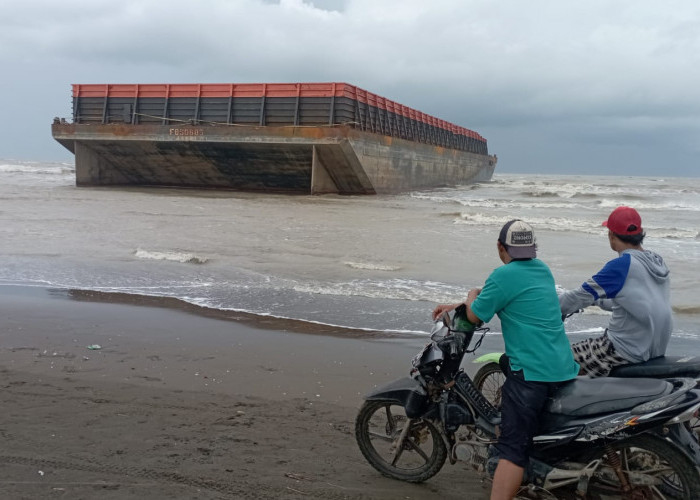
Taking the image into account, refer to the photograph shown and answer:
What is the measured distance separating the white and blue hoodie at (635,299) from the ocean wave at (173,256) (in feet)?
26.7

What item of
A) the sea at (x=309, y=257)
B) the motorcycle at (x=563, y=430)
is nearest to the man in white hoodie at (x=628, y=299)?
the motorcycle at (x=563, y=430)

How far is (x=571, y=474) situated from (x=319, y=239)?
10.9 meters

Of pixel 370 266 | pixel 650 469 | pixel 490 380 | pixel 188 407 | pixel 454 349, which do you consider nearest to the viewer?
pixel 650 469

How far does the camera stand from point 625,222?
3.15 metres

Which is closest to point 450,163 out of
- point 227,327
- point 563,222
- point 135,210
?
point 563,222

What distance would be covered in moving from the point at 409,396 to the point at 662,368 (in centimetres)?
131

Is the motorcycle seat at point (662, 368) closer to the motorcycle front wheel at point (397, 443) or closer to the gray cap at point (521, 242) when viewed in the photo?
the gray cap at point (521, 242)

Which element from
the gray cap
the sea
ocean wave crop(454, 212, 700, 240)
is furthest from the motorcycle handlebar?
ocean wave crop(454, 212, 700, 240)

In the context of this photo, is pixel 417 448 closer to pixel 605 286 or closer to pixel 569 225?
pixel 605 286

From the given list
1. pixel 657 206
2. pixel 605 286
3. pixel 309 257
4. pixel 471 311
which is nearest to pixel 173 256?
pixel 309 257

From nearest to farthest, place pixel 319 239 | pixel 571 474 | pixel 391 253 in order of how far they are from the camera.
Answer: pixel 571 474 < pixel 391 253 < pixel 319 239

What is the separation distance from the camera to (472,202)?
1119 inches

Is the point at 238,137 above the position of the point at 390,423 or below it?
above

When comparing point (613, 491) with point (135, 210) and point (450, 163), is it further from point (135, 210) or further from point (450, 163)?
point (450, 163)
